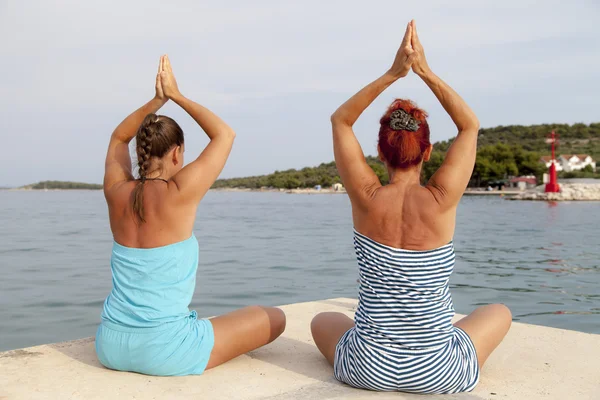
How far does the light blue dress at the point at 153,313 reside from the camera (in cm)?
307

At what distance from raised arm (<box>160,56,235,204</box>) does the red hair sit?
839mm

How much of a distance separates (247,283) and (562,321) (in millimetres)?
4983

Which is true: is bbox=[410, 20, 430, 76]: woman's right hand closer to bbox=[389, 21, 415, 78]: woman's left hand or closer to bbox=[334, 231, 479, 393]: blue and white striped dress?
bbox=[389, 21, 415, 78]: woman's left hand

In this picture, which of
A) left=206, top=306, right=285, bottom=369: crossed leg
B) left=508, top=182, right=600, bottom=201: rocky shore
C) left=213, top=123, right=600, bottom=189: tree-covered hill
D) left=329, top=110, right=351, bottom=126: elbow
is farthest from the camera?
left=213, top=123, right=600, bottom=189: tree-covered hill

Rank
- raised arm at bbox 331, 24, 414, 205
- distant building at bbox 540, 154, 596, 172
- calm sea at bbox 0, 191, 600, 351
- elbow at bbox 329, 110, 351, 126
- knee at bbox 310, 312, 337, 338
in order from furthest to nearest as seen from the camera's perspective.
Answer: distant building at bbox 540, 154, 596, 172 < calm sea at bbox 0, 191, 600, 351 < knee at bbox 310, 312, 337, 338 < elbow at bbox 329, 110, 351, 126 < raised arm at bbox 331, 24, 414, 205

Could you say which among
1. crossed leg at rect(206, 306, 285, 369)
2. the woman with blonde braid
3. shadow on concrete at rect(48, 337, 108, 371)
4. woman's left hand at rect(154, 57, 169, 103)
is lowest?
shadow on concrete at rect(48, 337, 108, 371)

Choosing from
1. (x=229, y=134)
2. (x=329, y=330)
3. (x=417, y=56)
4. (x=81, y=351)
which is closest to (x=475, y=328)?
(x=329, y=330)

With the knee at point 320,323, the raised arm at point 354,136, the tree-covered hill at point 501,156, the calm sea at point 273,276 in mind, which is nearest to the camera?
the raised arm at point 354,136

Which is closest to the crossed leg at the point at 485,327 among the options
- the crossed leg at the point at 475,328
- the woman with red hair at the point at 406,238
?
the crossed leg at the point at 475,328

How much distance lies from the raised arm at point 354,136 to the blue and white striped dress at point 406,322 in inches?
9.5

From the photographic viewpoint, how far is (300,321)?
471 centimetres

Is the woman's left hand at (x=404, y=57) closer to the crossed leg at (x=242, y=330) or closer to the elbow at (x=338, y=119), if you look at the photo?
the elbow at (x=338, y=119)

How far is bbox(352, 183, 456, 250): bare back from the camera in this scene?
9.21ft

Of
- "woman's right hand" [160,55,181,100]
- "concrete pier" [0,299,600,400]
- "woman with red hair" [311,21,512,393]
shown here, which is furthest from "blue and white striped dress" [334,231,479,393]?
"woman's right hand" [160,55,181,100]
